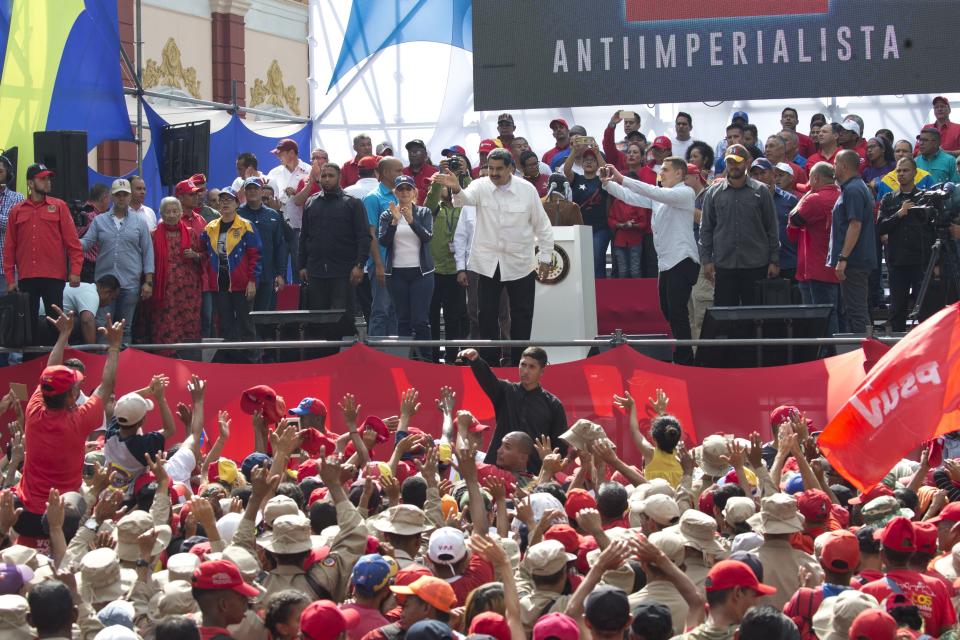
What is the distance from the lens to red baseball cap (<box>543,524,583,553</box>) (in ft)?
21.1

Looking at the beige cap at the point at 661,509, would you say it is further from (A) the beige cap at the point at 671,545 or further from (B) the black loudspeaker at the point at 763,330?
(B) the black loudspeaker at the point at 763,330

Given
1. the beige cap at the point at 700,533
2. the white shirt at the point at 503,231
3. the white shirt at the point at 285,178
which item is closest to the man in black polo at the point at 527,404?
the white shirt at the point at 503,231

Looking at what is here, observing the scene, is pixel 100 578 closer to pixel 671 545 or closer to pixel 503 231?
pixel 671 545

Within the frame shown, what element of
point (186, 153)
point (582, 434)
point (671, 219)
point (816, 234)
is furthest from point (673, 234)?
point (186, 153)

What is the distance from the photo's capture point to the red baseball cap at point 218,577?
5715 millimetres

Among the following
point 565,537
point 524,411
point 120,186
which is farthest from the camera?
point 120,186

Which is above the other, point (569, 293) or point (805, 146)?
point (805, 146)

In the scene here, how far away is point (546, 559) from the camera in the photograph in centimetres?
598

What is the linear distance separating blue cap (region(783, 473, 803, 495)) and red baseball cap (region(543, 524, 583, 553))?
2166 millimetres

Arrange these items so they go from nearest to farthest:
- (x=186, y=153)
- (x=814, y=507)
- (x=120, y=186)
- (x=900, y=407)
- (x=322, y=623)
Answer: (x=322, y=623)
(x=814, y=507)
(x=900, y=407)
(x=120, y=186)
(x=186, y=153)

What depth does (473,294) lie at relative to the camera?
44.8ft

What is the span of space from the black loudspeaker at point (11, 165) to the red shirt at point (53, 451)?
5.67 metres

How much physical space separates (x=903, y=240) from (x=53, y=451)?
766 cm

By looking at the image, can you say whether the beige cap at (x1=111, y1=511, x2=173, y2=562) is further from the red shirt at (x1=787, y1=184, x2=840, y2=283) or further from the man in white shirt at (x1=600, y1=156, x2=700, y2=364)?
the red shirt at (x1=787, y1=184, x2=840, y2=283)
